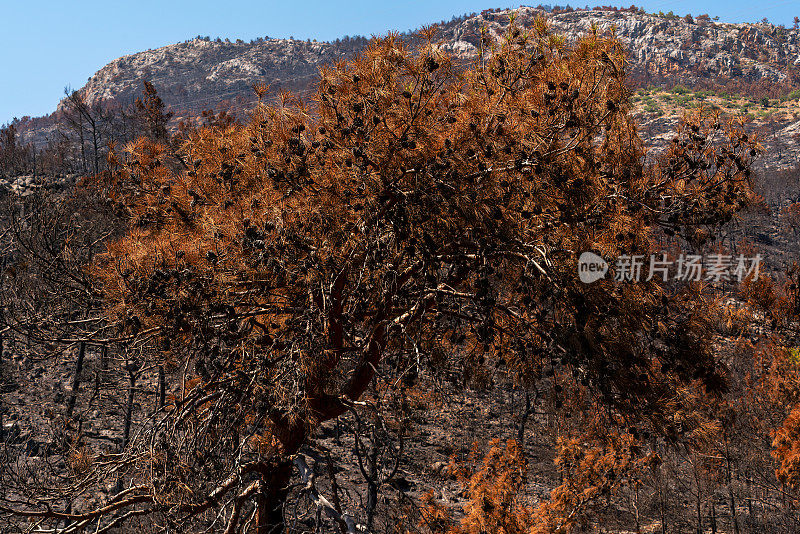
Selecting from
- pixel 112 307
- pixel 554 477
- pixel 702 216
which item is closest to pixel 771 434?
pixel 554 477

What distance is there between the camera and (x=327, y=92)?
506cm

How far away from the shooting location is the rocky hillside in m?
144

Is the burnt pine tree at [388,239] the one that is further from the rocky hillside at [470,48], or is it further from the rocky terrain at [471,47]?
the rocky hillside at [470,48]

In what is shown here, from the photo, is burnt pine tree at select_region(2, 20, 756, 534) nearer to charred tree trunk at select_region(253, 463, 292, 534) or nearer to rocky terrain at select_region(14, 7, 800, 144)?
charred tree trunk at select_region(253, 463, 292, 534)

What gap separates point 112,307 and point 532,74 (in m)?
4.65

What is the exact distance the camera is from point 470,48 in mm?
126625

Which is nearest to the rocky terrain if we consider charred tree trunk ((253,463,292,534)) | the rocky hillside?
the rocky hillside

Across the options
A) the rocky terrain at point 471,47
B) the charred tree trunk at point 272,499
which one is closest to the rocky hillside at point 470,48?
the rocky terrain at point 471,47

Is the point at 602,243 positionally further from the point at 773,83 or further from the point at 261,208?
the point at 773,83

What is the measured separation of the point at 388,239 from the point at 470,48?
436 feet

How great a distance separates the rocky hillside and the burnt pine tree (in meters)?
134

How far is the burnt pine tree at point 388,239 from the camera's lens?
4.53 m

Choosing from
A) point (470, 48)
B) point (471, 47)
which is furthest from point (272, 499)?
point (471, 47)

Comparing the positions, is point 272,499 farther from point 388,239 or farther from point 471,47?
point 471,47
